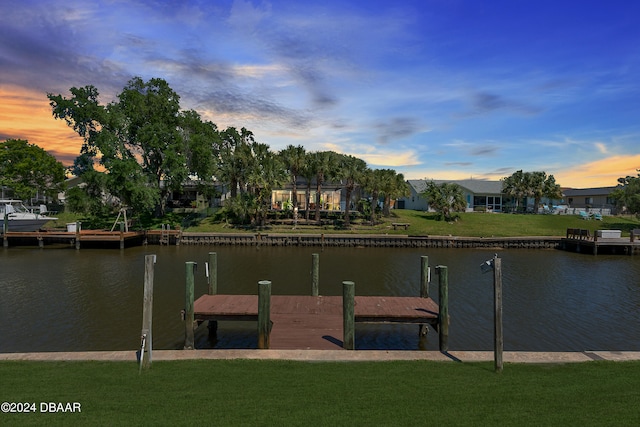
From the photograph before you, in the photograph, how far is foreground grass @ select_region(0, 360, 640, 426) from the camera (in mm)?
6207

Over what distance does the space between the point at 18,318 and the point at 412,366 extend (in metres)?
16.6

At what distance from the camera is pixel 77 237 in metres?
39.2

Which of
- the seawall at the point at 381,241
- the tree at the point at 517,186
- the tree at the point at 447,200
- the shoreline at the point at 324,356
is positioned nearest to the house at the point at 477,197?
the tree at the point at 517,186

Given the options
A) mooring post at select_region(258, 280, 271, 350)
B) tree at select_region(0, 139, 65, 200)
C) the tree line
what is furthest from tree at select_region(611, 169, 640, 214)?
tree at select_region(0, 139, 65, 200)

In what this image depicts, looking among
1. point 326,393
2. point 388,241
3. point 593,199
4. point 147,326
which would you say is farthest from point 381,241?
point 593,199

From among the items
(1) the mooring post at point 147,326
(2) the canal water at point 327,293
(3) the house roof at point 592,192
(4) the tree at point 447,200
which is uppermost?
(3) the house roof at point 592,192

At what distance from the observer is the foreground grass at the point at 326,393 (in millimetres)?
6207

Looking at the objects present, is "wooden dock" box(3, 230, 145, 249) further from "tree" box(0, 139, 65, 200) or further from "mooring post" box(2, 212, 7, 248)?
"tree" box(0, 139, 65, 200)

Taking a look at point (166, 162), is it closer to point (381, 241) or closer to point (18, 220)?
point (18, 220)

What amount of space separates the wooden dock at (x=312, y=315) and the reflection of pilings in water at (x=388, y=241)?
28.4m

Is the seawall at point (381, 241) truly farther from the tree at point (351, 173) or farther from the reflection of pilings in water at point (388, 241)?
the tree at point (351, 173)

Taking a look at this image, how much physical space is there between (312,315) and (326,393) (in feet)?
20.6

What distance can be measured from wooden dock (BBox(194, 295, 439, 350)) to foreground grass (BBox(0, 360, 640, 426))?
9.12ft

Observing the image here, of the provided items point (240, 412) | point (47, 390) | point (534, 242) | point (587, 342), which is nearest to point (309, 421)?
point (240, 412)
